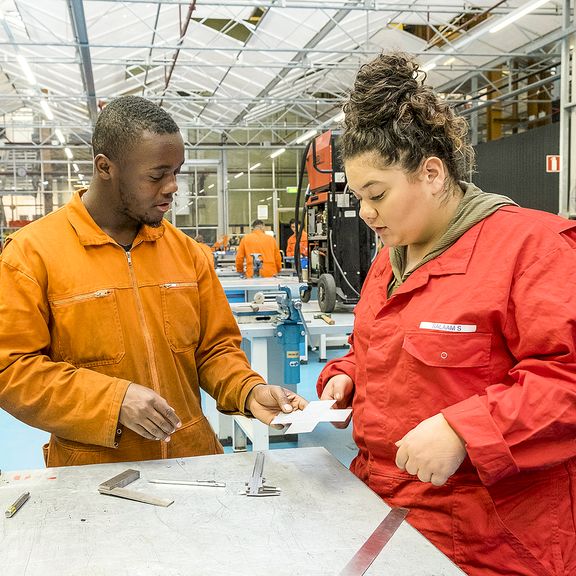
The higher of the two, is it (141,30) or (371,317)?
(141,30)

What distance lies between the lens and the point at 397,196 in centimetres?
135

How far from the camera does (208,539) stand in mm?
1208

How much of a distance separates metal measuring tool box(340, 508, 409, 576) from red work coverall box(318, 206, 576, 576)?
9 cm

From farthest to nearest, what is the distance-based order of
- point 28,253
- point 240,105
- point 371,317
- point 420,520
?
point 240,105 → point 28,253 → point 371,317 → point 420,520

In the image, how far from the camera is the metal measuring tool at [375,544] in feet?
3.55

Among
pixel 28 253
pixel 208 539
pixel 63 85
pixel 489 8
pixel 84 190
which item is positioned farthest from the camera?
pixel 63 85

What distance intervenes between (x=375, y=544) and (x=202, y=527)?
334mm

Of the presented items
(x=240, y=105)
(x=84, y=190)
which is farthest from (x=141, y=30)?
(x=84, y=190)

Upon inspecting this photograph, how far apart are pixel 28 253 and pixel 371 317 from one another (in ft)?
2.86

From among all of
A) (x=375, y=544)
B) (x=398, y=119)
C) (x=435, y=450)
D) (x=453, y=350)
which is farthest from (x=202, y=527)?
(x=398, y=119)

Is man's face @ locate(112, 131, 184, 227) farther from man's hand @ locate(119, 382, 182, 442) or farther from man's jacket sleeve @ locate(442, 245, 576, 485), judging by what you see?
man's jacket sleeve @ locate(442, 245, 576, 485)

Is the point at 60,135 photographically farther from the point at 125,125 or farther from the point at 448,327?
the point at 448,327

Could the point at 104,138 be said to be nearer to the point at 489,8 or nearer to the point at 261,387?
the point at 261,387

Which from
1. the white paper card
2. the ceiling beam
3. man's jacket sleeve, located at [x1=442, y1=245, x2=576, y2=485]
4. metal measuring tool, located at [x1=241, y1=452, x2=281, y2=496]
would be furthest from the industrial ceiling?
man's jacket sleeve, located at [x1=442, y1=245, x2=576, y2=485]
